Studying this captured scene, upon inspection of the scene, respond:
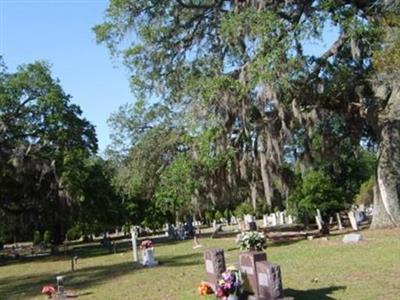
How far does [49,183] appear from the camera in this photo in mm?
39125

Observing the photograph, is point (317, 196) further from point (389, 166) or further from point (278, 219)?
point (278, 219)

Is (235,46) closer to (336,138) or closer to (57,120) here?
(336,138)

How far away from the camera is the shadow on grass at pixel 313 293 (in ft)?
34.8

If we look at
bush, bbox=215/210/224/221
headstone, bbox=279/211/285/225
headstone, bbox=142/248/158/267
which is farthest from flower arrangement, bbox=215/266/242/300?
bush, bbox=215/210/224/221

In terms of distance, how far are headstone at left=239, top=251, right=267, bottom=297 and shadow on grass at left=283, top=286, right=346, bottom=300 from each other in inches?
26.3

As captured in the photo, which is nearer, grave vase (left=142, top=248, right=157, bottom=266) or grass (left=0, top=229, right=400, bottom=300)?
grass (left=0, top=229, right=400, bottom=300)

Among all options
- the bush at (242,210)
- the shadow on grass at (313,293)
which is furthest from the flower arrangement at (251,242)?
the bush at (242,210)

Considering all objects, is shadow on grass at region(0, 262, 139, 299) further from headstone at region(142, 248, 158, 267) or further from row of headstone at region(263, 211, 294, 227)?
row of headstone at region(263, 211, 294, 227)

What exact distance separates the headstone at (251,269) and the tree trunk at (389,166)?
1442 centimetres

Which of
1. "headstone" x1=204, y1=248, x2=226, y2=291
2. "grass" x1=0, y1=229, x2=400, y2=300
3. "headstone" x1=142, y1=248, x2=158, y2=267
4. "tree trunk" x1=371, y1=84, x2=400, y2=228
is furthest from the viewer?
"tree trunk" x1=371, y1=84, x2=400, y2=228

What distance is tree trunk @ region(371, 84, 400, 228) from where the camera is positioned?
78.3 feet

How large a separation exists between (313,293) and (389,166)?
14142mm

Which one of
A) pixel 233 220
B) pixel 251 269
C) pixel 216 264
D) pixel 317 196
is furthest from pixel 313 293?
pixel 233 220

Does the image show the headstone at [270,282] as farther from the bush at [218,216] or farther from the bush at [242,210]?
the bush at [218,216]
